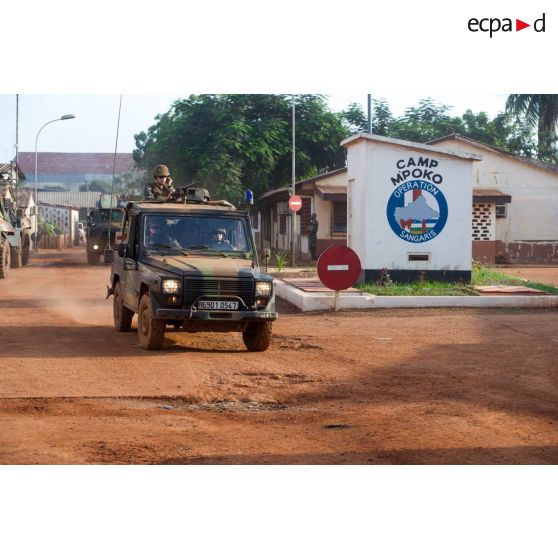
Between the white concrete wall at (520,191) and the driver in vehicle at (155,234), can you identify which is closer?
the driver in vehicle at (155,234)

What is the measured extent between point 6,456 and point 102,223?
27.0 meters

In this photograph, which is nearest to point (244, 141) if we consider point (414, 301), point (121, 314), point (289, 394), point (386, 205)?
point (386, 205)

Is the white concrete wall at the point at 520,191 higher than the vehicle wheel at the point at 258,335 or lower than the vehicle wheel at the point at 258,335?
higher

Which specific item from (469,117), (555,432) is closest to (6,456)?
(555,432)

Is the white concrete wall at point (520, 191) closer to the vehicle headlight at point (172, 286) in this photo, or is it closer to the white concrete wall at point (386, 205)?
the white concrete wall at point (386, 205)

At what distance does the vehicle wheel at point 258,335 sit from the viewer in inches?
469

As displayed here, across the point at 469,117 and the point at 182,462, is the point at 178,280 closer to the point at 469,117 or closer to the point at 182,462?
the point at 182,462

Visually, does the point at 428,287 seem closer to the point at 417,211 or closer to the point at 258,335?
the point at 417,211

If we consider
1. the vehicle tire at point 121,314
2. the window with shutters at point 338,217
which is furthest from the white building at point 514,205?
the vehicle tire at point 121,314

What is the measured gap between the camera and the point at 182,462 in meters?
6.55

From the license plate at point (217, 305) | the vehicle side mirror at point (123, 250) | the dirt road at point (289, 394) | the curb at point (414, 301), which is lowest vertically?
the dirt road at point (289, 394)

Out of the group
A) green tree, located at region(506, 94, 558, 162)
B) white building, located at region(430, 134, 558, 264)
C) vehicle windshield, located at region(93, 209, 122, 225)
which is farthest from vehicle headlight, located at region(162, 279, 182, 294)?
green tree, located at region(506, 94, 558, 162)

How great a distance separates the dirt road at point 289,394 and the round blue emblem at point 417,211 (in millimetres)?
4799

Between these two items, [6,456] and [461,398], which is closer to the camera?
[6,456]
